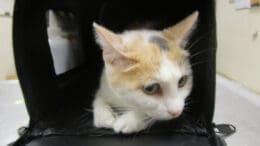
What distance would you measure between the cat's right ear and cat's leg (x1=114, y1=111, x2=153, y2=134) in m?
0.14

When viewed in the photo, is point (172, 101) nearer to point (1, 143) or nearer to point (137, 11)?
point (137, 11)

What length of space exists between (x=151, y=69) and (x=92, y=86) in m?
0.48

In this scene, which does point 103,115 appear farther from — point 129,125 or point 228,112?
point 228,112

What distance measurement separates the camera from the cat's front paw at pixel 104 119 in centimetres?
81

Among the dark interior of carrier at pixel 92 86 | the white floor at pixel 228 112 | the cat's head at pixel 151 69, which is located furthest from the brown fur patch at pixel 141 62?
the white floor at pixel 228 112

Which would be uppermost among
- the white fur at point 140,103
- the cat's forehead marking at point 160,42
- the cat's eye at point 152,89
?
the cat's forehead marking at point 160,42

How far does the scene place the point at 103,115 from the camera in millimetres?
826

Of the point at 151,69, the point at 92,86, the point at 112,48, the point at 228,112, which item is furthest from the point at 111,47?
the point at 228,112

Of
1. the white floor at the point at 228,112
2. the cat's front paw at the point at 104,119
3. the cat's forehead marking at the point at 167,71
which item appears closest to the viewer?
the cat's forehead marking at the point at 167,71

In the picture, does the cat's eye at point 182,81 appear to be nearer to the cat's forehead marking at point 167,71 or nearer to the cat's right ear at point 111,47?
the cat's forehead marking at point 167,71

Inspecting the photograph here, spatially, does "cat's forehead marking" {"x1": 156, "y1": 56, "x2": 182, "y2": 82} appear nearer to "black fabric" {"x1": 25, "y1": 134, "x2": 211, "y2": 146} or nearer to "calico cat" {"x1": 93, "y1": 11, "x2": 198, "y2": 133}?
"calico cat" {"x1": 93, "y1": 11, "x2": 198, "y2": 133}

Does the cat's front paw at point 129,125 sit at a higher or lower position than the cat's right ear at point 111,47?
lower

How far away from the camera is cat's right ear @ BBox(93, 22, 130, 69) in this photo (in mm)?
666

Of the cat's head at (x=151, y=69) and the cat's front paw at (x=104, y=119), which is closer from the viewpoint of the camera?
the cat's head at (x=151, y=69)
